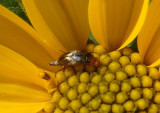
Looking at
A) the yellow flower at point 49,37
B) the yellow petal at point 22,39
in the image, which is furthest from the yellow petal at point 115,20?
the yellow petal at point 22,39

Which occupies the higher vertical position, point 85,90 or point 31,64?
point 31,64

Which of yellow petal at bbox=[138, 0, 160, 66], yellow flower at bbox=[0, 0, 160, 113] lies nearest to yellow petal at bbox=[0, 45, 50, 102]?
yellow flower at bbox=[0, 0, 160, 113]

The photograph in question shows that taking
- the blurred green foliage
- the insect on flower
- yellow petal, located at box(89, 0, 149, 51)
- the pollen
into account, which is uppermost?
the blurred green foliage

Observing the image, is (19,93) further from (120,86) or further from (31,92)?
(120,86)

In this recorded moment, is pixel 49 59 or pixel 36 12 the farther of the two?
pixel 49 59

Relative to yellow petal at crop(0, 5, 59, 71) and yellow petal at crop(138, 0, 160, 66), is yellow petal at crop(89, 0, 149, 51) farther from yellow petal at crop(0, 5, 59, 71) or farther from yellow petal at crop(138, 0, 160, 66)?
yellow petal at crop(0, 5, 59, 71)

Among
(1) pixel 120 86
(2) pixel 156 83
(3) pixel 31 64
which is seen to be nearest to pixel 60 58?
(3) pixel 31 64

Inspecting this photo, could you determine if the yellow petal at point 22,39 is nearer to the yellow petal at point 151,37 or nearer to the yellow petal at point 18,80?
Result: the yellow petal at point 18,80

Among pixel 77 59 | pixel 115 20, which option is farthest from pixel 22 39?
pixel 115 20
